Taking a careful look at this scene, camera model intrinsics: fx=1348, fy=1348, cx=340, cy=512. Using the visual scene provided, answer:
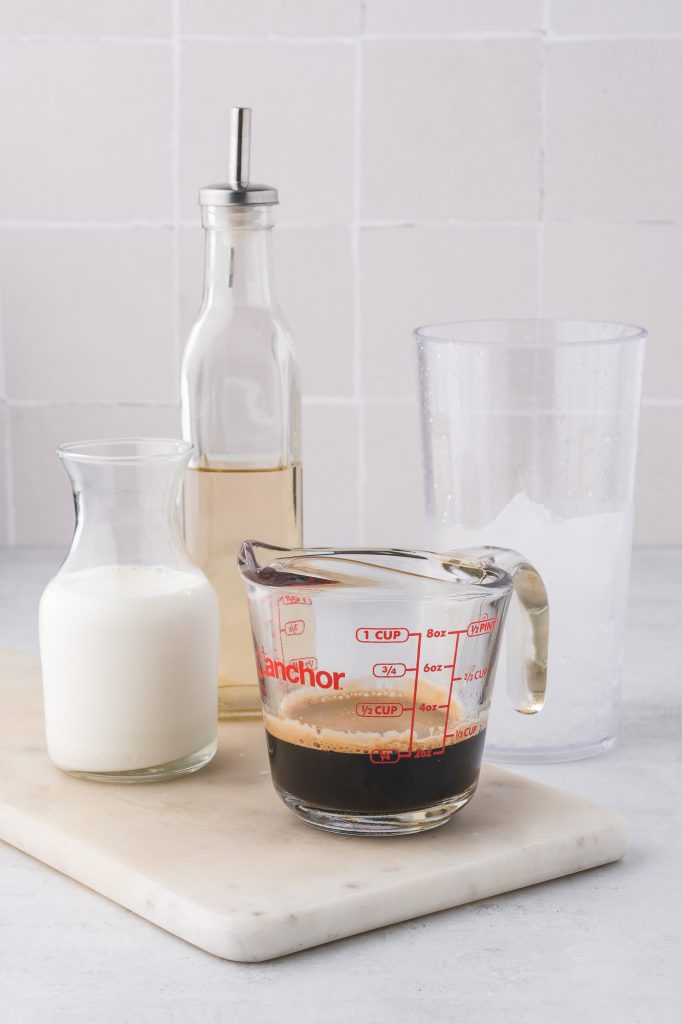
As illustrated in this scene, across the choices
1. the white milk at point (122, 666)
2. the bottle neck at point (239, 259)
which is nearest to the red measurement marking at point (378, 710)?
the white milk at point (122, 666)

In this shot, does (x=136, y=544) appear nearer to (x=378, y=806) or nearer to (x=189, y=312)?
(x=378, y=806)

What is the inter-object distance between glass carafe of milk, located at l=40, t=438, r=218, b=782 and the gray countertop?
8 centimetres

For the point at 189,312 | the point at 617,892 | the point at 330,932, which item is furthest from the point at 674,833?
the point at 189,312

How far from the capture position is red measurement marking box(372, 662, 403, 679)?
657 millimetres

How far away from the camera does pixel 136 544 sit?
0.76m

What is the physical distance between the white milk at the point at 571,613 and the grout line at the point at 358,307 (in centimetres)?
77

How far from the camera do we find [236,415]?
0.84m

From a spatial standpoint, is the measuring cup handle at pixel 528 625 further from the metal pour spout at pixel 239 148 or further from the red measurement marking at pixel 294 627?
the metal pour spout at pixel 239 148

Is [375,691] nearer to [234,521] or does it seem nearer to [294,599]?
[294,599]

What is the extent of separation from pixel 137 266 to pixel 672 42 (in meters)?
0.65

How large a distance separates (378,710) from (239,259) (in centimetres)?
31

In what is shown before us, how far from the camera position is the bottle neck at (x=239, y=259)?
2.68 ft

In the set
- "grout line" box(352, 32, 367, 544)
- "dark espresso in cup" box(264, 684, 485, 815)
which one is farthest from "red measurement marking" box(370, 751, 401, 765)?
"grout line" box(352, 32, 367, 544)

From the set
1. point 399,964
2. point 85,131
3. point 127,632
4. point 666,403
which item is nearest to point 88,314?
point 85,131
